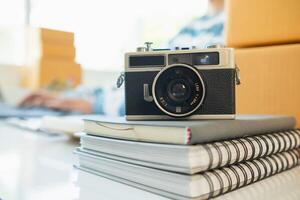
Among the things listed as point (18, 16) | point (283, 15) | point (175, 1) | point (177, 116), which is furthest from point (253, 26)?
point (18, 16)

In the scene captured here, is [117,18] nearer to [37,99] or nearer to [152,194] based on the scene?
[152,194]

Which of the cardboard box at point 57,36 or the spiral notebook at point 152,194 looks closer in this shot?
the spiral notebook at point 152,194

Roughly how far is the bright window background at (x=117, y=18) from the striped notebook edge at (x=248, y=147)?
33 cm

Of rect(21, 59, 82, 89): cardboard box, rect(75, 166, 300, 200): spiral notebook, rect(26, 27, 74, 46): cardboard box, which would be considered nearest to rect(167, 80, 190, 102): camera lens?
rect(75, 166, 300, 200): spiral notebook

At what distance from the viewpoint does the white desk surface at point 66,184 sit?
380 millimetres

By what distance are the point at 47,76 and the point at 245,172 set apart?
153cm

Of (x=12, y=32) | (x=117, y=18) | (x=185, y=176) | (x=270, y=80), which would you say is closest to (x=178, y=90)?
(x=185, y=176)

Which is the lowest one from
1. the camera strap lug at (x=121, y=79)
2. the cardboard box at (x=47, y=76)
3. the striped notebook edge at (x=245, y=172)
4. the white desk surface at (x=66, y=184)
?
the white desk surface at (x=66, y=184)

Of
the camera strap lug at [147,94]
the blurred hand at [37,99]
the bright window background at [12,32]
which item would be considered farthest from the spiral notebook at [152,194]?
the blurred hand at [37,99]

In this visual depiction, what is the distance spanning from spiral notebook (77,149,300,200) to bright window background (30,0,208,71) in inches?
13.8

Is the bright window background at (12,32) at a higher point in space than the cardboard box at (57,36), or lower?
higher

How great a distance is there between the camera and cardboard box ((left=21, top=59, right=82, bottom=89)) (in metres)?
1.58

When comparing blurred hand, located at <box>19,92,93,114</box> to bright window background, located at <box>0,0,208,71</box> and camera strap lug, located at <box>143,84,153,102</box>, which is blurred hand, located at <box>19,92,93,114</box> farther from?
camera strap lug, located at <box>143,84,153,102</box>

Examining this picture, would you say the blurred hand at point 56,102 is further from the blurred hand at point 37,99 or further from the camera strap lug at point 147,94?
the camera strap lug at point 147,94
